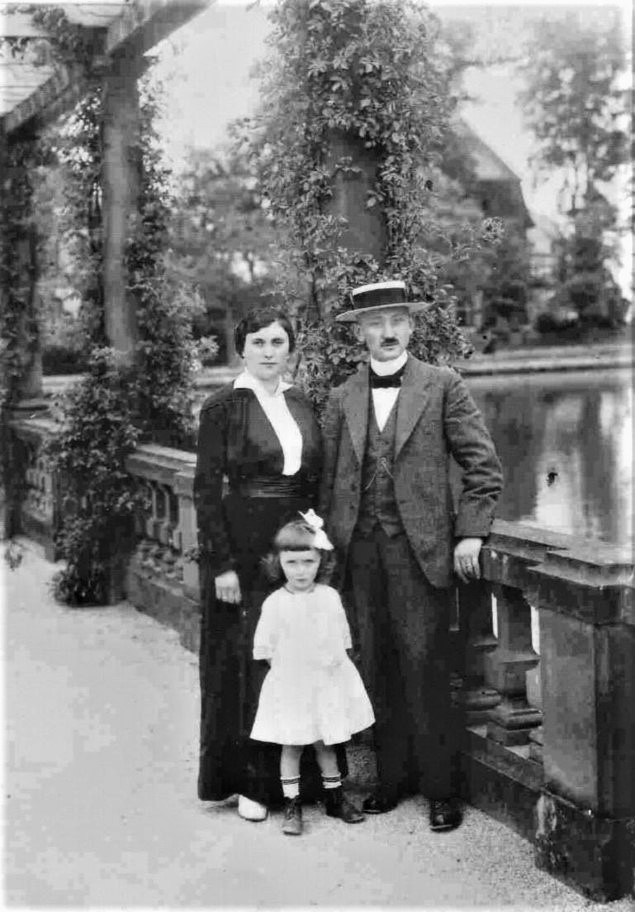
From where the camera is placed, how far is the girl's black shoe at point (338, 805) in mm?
4383

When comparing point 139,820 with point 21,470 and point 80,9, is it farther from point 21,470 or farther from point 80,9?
point 21,470

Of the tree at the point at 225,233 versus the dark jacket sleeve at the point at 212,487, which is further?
the tree at the point at 225,233

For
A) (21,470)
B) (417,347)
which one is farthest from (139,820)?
(21,470)

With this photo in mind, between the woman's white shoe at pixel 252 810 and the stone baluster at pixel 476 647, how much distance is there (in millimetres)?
830

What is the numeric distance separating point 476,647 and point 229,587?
95 cm

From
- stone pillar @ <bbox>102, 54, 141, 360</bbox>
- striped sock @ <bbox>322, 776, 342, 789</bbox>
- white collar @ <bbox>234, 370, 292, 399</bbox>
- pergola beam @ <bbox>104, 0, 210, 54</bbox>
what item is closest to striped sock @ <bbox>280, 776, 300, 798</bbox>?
striped sock @ <bbox>322, 776, 342, 789</bbox>

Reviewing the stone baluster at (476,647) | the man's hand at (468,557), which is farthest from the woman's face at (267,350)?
the stone baluster at (476,647)

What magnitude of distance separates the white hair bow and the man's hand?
17.8 inches

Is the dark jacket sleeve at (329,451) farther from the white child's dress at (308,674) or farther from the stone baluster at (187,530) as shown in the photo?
the stone baluster at (187,530)

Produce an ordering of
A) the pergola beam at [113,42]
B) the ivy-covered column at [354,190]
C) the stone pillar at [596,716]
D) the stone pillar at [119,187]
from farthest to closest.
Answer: the stone pillar at [119,187] < the pergola beam at [113,42] < the ivy-covered column at [354,190] < the stone pillar at [596,716]

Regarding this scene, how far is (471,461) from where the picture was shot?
429 cm

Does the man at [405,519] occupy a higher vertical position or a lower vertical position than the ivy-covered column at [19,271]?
lower

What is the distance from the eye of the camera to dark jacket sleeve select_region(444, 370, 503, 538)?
4.26 m

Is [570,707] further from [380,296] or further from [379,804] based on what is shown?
[380,296]
